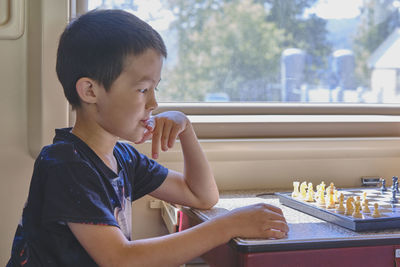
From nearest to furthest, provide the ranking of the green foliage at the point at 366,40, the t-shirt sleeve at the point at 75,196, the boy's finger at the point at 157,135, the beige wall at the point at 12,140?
the t-shirt sleeve at the point at 75,196 < the boy's finger at the point at 157,135 < the beige wall at the point at 12,140 < the green foliage at the point at 366,40

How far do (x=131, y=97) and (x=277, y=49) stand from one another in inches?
39.5

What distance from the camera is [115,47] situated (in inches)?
46.3

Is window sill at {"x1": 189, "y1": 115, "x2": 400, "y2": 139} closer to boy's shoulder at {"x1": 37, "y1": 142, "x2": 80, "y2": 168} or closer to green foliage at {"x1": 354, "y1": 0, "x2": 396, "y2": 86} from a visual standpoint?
green foliage at {"x1": 354, "y1": 0, "x2": 396, "y2": 86}

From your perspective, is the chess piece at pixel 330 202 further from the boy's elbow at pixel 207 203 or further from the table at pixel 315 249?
the boy's elbow at pixel 207 203

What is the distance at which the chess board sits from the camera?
1167mm

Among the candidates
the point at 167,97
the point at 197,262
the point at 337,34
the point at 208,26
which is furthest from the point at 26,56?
the point at 337,34

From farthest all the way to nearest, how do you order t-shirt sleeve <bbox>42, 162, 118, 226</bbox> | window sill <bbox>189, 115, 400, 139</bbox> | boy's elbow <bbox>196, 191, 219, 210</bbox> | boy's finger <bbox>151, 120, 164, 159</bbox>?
window sill <bbox>189, 115, 400, 139</bbox> → boy's elbow <bbox>196, 191, 219, 210</bbox> → boy's finger <bbox>151, 120, 164, 159</bbox> → t-shirt sleeve <bbox>42, 162, 118, 226</bbox>

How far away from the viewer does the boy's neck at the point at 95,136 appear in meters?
1.24

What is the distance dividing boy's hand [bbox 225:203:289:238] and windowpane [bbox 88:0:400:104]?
87 cm

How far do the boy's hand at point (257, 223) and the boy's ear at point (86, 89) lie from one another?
1.34 feet

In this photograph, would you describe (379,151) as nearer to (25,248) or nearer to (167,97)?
(167,97)

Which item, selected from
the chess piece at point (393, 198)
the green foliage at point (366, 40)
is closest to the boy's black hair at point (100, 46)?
the chess piece at point (393, 198)

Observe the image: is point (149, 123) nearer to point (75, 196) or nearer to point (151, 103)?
point (151, 103)

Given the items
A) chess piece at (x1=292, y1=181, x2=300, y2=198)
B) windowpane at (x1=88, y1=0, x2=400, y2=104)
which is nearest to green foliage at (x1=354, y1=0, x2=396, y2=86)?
windowpane at (x1=88, y1=0, x2=400, y2=104)
